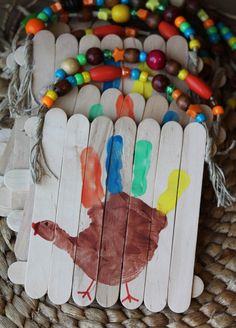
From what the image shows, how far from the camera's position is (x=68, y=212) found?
0.89 metres

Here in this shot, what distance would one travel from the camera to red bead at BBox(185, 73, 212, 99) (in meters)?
0.94

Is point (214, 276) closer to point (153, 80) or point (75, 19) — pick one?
point (153, 80)

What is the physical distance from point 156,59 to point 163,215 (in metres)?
0.20

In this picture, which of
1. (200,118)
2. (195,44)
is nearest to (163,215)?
(200,118)

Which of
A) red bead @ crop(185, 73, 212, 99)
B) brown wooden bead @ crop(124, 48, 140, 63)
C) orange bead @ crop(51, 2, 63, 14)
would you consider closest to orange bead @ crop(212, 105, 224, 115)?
red bead @ crop(185, 73, 212, 99)

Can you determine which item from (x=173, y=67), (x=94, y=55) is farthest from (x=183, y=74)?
(x=94, y=55)

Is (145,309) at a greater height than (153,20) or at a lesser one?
lesser

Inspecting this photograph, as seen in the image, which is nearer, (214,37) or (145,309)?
(145,309)

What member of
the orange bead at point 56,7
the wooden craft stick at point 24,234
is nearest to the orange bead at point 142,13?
the orange bead at point 56,7

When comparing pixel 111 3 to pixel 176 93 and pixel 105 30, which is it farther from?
pixel 176 93

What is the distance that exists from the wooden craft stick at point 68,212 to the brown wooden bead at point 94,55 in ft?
0.27

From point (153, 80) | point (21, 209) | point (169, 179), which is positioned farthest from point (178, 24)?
point (21, 209)

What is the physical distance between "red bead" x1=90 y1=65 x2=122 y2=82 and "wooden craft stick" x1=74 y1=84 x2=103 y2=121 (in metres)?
0.01

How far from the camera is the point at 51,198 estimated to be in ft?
2.94
